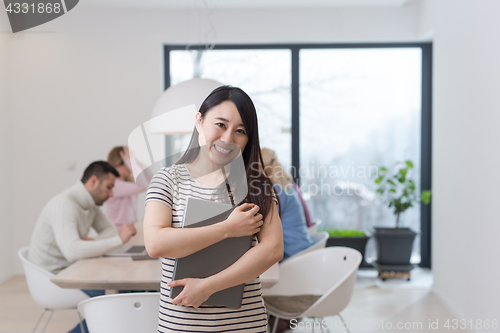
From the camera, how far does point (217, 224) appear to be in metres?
0.98

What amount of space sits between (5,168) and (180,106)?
2833mm

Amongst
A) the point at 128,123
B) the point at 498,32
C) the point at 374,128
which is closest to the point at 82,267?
the point at 128,123

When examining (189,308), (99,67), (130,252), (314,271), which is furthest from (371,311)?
(99,67)

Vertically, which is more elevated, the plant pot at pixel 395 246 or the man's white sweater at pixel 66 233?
the man's white sweater at pixel 66 233

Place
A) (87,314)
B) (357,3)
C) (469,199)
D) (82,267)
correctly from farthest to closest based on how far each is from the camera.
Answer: (357,3) < (469,199) < (82,267) < (87,314)

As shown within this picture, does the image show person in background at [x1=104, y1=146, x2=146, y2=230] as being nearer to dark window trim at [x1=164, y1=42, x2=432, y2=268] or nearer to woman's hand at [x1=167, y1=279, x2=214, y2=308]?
dark window trim at [x1=164, y1=42, x2=432, y2=268]

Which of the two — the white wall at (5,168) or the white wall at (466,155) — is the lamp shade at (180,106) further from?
the white wall at (5,168)

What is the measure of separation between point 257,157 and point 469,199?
7.64ft

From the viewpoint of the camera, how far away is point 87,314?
5.19 feet

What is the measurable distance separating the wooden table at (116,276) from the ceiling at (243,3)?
8.83 ft

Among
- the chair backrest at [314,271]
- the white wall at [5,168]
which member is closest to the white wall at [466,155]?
the chair backrest at [314,271]

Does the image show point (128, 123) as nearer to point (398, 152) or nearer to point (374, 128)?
point (374, 128)

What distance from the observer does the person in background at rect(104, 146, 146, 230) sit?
3.43m

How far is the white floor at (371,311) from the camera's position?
9.48 ft
